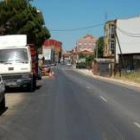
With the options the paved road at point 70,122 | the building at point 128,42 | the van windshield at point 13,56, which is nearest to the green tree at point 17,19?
the van windshield at point 13,56

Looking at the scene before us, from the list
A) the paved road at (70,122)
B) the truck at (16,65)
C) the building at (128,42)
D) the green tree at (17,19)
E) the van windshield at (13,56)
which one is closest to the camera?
the paved road at (70,122)

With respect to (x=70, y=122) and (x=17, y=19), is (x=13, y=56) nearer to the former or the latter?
(x=70, y=122)

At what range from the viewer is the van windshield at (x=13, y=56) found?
95.1ft

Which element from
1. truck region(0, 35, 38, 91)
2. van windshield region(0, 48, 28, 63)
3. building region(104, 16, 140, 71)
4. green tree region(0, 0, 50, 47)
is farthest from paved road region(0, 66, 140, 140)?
building region(104, 16, 140, 71)

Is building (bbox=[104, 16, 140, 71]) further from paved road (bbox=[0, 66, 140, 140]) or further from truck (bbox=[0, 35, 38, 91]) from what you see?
paved road (bbox=[0, 66, 140, 140])

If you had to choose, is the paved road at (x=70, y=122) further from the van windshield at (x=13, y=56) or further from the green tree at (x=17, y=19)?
the green tree at (x=17, y=19)

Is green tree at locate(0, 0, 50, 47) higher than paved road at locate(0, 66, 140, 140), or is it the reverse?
green tree at locate(0, 0, 50, 47)

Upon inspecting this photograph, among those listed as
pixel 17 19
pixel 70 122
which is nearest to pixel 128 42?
pixel 17 19

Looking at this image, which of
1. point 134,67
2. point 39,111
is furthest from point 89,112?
point 134,67

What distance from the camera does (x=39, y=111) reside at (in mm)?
17891

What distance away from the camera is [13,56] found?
29047 millimetres

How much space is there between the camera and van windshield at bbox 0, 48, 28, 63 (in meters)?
29.0

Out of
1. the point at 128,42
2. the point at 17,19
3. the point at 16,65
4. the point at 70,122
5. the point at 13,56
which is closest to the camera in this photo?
the point at 70,122

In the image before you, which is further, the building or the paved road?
the building
